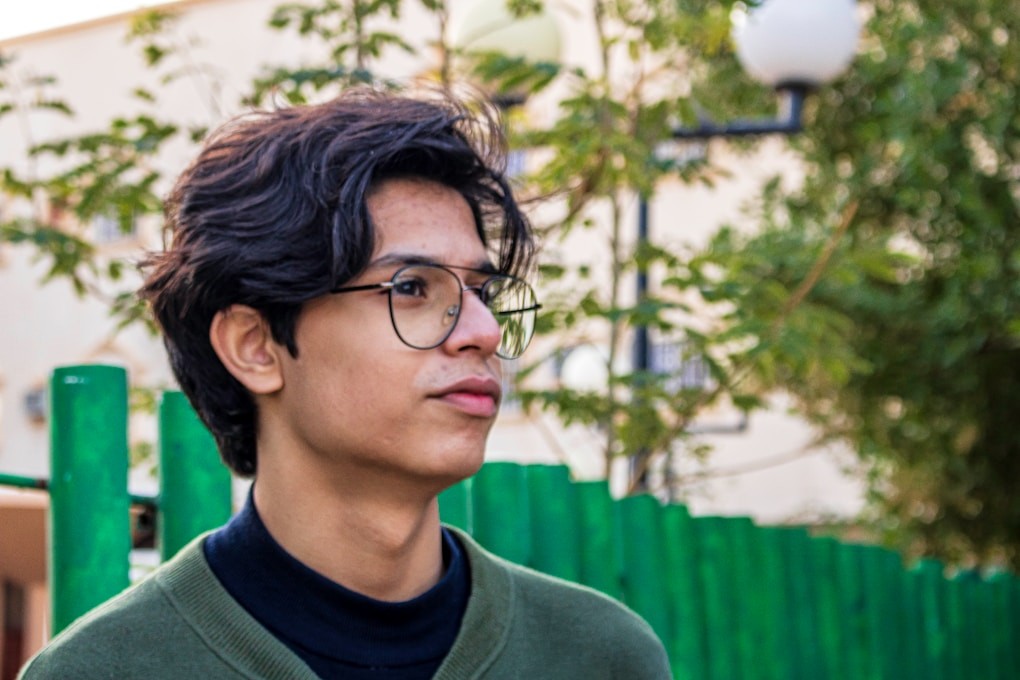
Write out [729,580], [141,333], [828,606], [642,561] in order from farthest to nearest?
[141,333] < [828,606] < [729,580] < [642,561]

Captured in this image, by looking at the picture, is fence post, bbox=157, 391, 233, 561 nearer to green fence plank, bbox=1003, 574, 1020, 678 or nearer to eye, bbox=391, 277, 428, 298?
eye, bbox=391, 277, 428, 298

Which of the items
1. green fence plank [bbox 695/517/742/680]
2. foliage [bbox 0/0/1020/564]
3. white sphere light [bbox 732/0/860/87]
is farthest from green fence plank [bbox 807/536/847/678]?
white sphere light [bbox 732/0/860/87]

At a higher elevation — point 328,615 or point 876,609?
point 328,615

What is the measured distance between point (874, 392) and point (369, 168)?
25.4 feet

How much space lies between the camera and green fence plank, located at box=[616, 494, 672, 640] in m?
4.21

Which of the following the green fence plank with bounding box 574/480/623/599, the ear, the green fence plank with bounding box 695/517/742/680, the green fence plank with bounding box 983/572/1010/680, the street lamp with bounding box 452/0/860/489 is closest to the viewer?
the ear

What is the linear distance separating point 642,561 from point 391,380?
2.01 m

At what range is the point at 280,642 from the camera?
2.26 m

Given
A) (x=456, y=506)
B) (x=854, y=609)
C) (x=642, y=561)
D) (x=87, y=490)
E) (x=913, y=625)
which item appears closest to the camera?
(x=87, y=490)

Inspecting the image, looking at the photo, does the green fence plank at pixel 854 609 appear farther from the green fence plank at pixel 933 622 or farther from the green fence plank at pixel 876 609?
the green fence plank at pixel 933 622

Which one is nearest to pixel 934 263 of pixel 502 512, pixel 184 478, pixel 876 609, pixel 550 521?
pixel 876 609

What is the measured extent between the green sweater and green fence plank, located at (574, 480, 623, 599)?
1.38m

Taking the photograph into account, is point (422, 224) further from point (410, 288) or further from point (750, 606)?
point (750, 606)

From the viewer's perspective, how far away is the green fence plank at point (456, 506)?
3520mm
